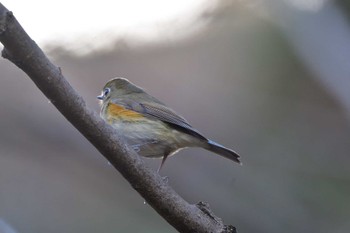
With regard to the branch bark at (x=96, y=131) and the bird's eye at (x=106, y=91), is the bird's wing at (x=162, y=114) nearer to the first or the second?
the bird's eye at (x=106, y=91)

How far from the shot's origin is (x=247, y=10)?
6.35 metres

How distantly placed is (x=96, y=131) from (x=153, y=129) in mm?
1240

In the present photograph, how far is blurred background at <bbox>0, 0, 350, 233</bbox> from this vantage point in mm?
4832

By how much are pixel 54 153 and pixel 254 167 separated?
152cm

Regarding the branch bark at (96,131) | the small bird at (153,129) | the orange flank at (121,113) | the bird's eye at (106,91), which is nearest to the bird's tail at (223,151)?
the small bird at (153,129)

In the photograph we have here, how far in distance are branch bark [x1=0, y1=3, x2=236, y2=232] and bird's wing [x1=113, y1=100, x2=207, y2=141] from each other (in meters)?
0.81

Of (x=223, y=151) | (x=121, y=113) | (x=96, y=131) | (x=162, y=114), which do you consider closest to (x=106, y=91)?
(x=121, y=113)

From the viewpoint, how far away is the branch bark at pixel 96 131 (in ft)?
6.09

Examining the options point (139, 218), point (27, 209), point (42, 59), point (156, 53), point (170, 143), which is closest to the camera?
point (42, 59)

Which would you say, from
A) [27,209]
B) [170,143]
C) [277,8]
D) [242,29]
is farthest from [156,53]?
[170,143]

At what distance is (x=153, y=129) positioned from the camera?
336 centimetres

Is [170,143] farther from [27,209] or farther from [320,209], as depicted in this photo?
[320,209]

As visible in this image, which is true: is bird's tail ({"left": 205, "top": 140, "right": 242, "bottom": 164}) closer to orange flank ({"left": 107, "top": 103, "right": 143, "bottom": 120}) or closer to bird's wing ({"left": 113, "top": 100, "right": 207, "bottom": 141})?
bird's wing ({"left": 113, "top": 100, "right": 207, "bottom": 141})

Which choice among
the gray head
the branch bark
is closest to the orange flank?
the gray head
